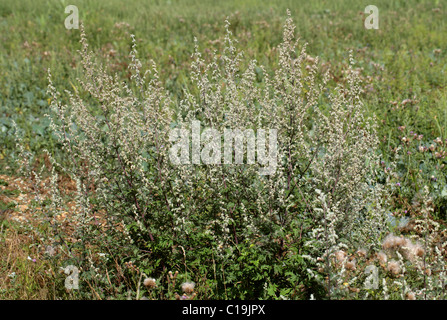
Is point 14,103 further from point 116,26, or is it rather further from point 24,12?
point 24,12

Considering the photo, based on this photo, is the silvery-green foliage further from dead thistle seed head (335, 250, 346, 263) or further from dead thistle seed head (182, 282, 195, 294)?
dead thistle seed head (182, 282, 195, 294)

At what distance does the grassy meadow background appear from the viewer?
4336mm

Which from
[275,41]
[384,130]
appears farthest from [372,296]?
[275,41]

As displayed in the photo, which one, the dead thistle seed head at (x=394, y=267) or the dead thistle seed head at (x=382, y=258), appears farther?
Answer: the dead thistle seed head at (x=382, y=258)

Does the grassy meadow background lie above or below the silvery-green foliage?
above

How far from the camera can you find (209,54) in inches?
309

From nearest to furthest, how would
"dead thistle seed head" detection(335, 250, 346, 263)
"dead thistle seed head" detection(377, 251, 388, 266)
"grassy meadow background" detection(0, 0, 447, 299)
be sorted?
"dead thistle seed head" detection(335, 250, 346, 263) → "dead thistle seed head" detection(377, 251, 388, 266) → "grassy meadow background" detection(0, 0, 447, 299)

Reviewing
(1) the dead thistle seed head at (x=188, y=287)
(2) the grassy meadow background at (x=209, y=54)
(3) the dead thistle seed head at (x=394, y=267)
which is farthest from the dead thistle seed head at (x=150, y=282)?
(3) the dead thistle seed head at (x=394, y=267)

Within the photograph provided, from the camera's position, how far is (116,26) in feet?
31.1

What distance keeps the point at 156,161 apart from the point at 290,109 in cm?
111

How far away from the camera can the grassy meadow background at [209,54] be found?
4.34m

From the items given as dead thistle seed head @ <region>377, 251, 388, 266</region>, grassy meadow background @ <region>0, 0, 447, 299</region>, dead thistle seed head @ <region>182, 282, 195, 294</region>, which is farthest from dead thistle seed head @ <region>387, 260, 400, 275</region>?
grassy meadow background @ <region>0, 0, 447, 299</region>

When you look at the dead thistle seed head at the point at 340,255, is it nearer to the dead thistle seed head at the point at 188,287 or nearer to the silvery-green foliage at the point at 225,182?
the silvery-green foliage at the point at 225,182

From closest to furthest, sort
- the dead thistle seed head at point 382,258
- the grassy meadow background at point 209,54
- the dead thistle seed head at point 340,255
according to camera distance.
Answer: the dead thistle seed head at point 340,255, the dead thistle seed head at point 382,258, the grassy meadow background at point 209,54
